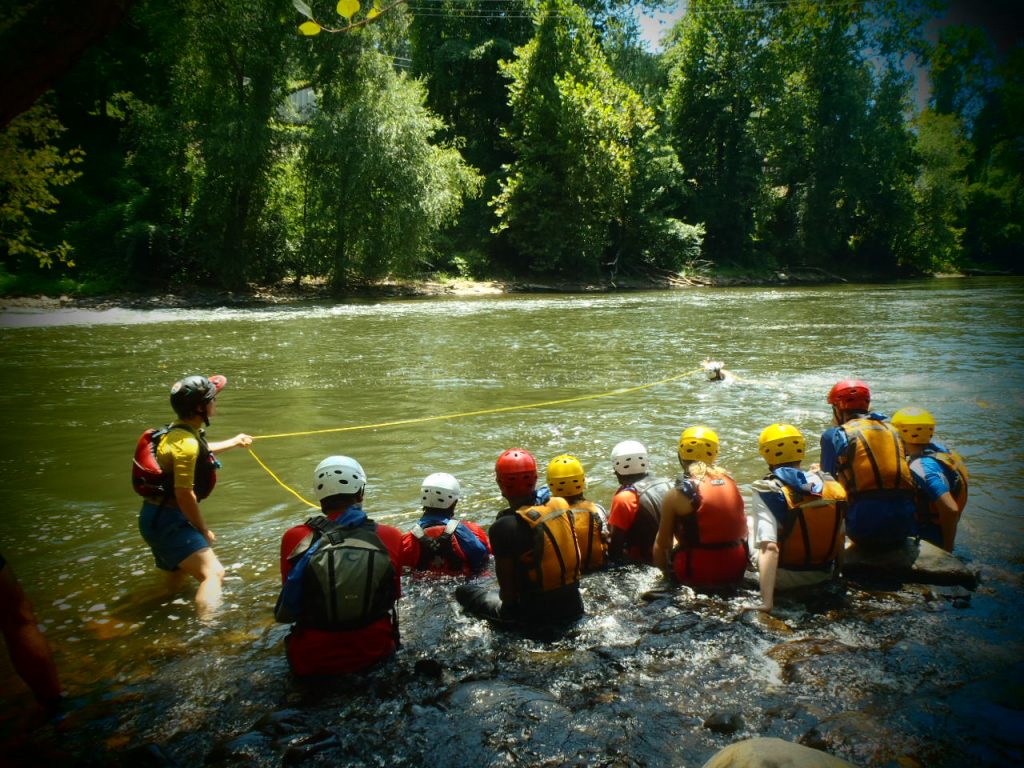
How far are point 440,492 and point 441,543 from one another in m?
0.45

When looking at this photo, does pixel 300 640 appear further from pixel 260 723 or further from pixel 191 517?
pixel 191 517

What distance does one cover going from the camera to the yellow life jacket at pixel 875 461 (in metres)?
5.34

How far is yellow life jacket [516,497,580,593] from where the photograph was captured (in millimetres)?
4660

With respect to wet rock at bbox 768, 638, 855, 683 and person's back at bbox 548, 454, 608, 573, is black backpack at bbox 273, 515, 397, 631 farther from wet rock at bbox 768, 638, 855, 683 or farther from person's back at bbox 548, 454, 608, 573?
wet rock at bbox 768, 638, 855, 683

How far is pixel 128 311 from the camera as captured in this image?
2639cm

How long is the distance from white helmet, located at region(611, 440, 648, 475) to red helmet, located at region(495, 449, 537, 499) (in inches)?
64.8

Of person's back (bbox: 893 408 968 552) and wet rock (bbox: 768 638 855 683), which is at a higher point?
person's back (bbox: 893 408 968 552)

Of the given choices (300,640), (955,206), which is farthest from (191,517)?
(955,206)

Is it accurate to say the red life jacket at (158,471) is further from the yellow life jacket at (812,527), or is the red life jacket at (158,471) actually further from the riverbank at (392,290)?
the riverbank at (392,290)

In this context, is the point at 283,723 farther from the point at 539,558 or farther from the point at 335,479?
the point at 539,558

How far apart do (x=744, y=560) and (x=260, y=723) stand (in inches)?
145

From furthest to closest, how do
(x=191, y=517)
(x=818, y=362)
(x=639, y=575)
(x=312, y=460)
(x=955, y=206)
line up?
(x=955, y=206), (x=818, y=362), (x=312, y=460), (x=639, y=575), (x=191, y=517)

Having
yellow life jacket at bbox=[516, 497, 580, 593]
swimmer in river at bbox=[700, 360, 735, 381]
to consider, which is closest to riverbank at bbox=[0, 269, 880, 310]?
swimmer in river at bbox=[700, 360, 735, 381]

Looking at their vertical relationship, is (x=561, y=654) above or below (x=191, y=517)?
below
